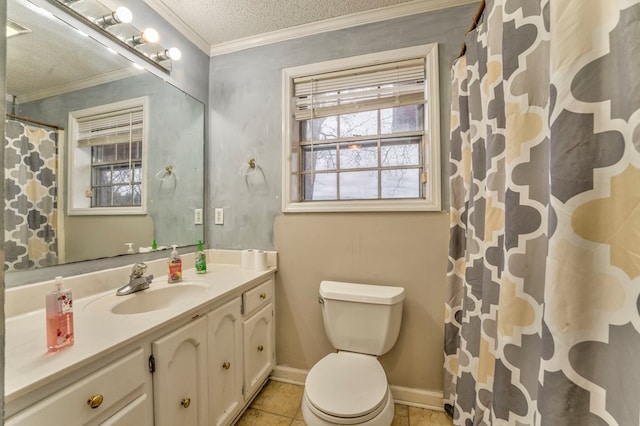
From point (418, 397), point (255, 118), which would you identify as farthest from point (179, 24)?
point (418, 397)

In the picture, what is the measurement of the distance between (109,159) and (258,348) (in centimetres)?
129

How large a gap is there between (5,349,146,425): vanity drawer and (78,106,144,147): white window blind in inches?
38.7

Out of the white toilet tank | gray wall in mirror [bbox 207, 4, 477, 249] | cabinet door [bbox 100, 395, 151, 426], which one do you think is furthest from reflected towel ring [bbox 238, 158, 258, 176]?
cabinet door [bbox 100, 395, 151, 426]

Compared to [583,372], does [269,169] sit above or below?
above

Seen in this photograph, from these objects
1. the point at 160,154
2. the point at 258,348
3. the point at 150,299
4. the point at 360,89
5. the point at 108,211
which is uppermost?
the point at 360,89

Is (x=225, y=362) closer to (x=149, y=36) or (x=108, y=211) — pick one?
(x=108, y=211)

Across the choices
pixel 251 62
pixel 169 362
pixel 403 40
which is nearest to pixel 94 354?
pixel 169 362

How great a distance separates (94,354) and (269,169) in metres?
1.28

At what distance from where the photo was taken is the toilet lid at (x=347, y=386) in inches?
38.9

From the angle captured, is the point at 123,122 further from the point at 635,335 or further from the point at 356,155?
the point at 635,335

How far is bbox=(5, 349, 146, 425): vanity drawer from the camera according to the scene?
0.58m

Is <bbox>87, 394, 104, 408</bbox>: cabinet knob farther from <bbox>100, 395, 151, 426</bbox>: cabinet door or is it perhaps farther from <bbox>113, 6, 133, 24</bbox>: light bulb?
<bbox>113, 6, 133, 24</bbox>: light bulb

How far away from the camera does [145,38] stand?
1.32 m

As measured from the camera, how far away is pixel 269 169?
1.74m
